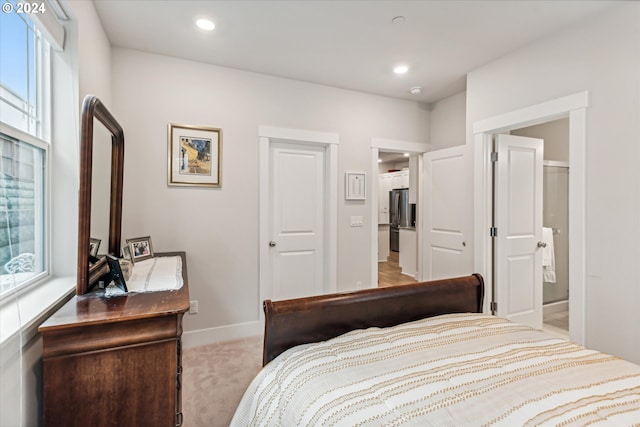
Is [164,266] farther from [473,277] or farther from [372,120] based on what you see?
[372,120]

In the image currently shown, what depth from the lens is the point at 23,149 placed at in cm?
135

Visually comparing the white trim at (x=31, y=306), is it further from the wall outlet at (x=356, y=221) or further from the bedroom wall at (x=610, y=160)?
the bedroom wall at (x=610, y=160)

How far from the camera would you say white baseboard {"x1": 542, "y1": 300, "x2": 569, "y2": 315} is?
3730 mm

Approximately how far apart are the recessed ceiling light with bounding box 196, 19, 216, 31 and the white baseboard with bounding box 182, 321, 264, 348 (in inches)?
100

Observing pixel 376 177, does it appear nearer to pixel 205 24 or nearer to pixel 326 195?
pixel 326 195

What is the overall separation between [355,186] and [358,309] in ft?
6.97

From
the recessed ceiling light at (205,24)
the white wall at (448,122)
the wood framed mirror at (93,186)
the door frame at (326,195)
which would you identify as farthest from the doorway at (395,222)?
the wood framed mirror at (93,186)

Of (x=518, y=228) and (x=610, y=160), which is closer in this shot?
(x=610, y=160)

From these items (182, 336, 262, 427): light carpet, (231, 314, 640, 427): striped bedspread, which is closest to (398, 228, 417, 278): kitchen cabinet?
(182, 336, 262, 427): light carpet

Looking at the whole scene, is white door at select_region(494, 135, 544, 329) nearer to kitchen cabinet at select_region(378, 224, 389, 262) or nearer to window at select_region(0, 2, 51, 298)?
window at select_region(0, 2, 51, 298)

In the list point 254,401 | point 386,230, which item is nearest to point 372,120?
point 254,401

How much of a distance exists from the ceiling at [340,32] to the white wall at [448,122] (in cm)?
55

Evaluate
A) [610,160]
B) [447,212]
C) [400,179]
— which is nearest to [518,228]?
[447,212]

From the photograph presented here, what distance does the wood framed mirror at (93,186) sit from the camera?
1.34 meters
